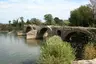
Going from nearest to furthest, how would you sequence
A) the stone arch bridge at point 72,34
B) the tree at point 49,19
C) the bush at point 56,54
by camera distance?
the bush at point 56,54
the stone arch bridge at point 72,34
the tree at point 49,19

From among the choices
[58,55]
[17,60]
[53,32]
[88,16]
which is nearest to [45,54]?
[58,55]

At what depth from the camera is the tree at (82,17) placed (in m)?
70.3

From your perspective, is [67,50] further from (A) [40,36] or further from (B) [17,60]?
(A) [40,36]

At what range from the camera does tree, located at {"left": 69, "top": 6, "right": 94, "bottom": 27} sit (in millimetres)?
70287

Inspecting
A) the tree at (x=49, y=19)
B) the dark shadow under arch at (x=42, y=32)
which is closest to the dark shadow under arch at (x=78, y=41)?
the dark shadow under arch at (x=42, y=32)

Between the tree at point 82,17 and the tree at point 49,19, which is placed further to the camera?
the tree at point 49,19

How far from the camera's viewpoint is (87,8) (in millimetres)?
72688

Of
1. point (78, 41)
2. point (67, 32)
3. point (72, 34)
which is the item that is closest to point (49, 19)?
point (72, 34)

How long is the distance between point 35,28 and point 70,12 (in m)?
14.0

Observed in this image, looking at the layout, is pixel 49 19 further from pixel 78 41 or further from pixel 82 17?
pixel 78 41

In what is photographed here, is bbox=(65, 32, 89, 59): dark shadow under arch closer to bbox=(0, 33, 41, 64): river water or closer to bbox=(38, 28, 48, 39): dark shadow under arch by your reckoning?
bbox=(0, 33, 41, 64): river water

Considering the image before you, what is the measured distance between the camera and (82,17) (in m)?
72.7

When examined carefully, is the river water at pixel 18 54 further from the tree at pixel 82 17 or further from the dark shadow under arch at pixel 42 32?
the dark shadow under arch at pixel 42 32

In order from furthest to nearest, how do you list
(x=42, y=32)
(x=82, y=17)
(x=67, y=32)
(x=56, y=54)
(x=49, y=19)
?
(x=49, y=19) → (x=42, y=32) → (x=82, y=17) → (x=67, y=32) → (x=56, y=54)
